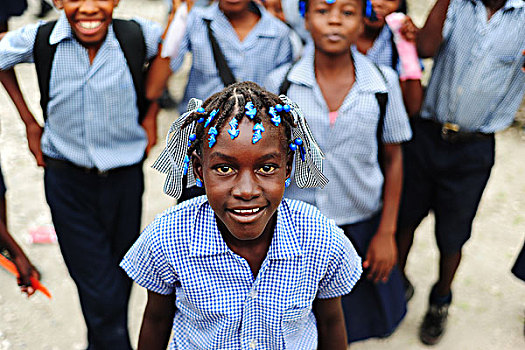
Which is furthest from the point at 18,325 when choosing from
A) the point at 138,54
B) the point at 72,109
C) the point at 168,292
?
the point at 168,292

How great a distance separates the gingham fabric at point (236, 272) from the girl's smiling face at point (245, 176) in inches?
4.2

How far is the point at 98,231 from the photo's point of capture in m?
2.89

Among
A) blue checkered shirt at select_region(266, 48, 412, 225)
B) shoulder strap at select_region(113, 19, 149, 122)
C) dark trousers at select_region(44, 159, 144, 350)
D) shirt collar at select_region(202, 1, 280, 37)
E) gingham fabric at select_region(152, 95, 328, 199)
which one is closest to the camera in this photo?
gingham fabric at select_region(152, 95, 328, 199)

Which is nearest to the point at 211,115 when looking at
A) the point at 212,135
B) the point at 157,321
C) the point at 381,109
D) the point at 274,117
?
the point at 212,135

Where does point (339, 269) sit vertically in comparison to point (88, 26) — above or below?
below

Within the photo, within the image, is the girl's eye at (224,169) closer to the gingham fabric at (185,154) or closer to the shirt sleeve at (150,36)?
the gingham fabric at (185,154)

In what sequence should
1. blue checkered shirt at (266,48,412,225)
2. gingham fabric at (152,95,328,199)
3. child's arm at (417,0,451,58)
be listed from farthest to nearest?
child's arm at (417,0,451,58) → blue checkered shirt at (266,48,412,225) → gingham fabric at (152,95,328,199)

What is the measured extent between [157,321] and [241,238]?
17.5 inches

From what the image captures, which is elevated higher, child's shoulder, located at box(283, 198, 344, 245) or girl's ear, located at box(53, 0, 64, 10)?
girl's ear, located at box(53, 0, 64, 10)

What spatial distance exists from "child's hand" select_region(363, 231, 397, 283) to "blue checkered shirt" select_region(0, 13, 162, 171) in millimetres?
1174

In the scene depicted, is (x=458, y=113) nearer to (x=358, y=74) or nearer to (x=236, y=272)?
(x=358, y=74)

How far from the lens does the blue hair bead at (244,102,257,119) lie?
159 cm

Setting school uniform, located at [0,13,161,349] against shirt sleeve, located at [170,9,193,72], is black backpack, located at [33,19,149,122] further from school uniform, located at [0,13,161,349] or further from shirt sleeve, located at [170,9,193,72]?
shirt sleeve, located at [170,9,193,72]

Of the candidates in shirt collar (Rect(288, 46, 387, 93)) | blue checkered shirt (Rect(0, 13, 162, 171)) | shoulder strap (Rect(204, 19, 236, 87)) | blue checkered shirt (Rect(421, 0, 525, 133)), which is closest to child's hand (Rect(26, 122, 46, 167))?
blue checkered shirt (Rect(0, 13, 162, 171))
